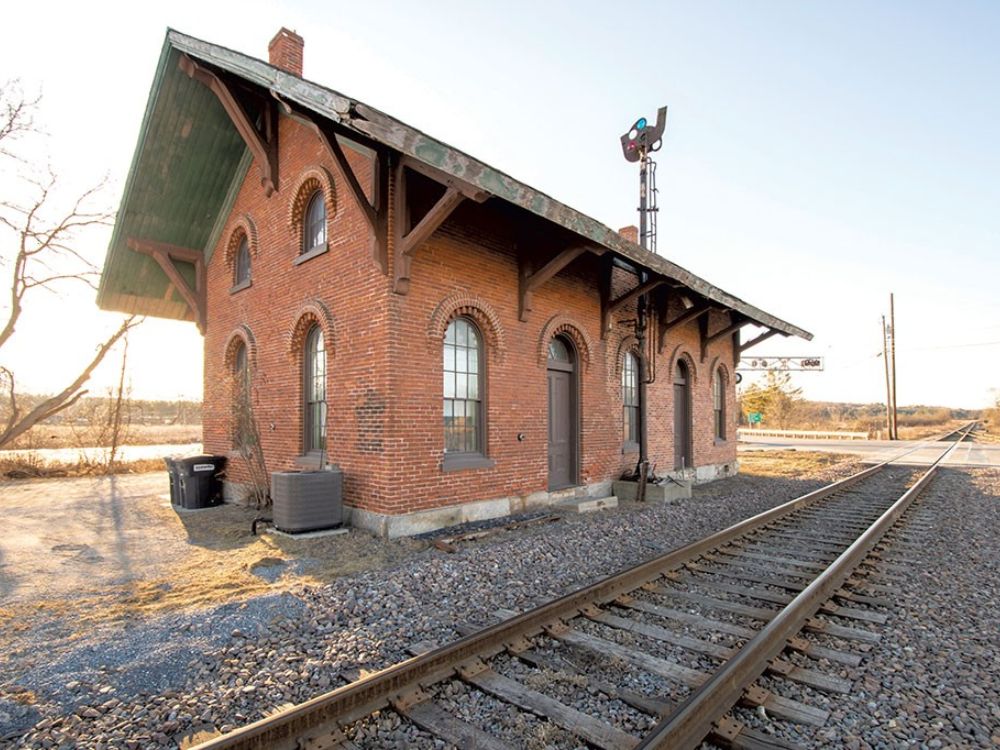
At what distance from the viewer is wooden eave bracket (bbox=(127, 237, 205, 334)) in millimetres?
12417

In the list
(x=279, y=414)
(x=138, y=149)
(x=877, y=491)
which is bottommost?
(x=877, y=491)

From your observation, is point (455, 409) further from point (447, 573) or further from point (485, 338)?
point (447, 573)

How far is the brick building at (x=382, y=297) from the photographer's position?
789 centimetres

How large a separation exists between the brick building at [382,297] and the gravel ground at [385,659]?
2.43 metres

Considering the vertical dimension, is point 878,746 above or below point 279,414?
below

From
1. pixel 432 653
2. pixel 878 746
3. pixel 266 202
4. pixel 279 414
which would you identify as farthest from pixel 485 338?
pixel 878 746

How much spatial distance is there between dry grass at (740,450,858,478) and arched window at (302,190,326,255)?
14.0 metres

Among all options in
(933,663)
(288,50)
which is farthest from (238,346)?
(933,663)

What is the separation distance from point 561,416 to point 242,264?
761 centimetres

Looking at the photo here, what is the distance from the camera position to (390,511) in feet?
25.4

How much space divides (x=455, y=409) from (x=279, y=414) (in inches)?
140

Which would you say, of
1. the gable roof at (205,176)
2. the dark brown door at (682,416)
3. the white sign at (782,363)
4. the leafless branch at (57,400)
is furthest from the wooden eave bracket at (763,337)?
the white sign at (782,363)

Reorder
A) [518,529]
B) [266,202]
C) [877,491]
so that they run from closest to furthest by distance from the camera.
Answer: [518,529] < [266,202] < [877,491]

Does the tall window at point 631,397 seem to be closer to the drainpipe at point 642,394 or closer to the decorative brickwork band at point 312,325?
the drainpipe at point 642,394
